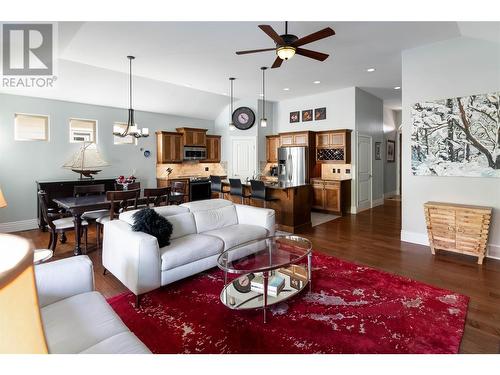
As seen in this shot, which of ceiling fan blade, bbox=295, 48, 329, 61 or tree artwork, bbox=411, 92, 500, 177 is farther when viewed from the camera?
tree artwork, bbox=411, 92, 500, 177

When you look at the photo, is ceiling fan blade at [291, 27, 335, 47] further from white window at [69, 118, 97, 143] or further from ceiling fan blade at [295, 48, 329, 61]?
white window at [69, 118, 97, 143]

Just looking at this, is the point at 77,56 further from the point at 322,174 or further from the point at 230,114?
the point at 322,174

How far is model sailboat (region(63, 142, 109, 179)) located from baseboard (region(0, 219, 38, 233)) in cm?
127

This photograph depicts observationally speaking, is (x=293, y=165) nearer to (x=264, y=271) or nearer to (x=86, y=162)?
(x=86, y=162)

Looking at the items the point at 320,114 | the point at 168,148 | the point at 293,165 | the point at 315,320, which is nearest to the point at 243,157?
the point at 293,165

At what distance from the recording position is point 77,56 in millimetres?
4270

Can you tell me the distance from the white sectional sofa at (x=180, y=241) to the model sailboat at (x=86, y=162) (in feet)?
11.9

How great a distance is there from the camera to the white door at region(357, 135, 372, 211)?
6.94 m

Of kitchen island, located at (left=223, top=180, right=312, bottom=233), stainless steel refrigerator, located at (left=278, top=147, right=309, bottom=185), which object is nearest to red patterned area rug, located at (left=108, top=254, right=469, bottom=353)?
kitchen island, located at (left=223, top=180, right=312, bottom=233)

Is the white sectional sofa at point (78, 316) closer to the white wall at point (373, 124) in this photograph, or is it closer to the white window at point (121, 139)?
the white window at point (121, 139)

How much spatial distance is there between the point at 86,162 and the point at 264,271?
560 centimetres

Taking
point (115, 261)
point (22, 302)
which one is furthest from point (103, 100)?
point (22, 302)
